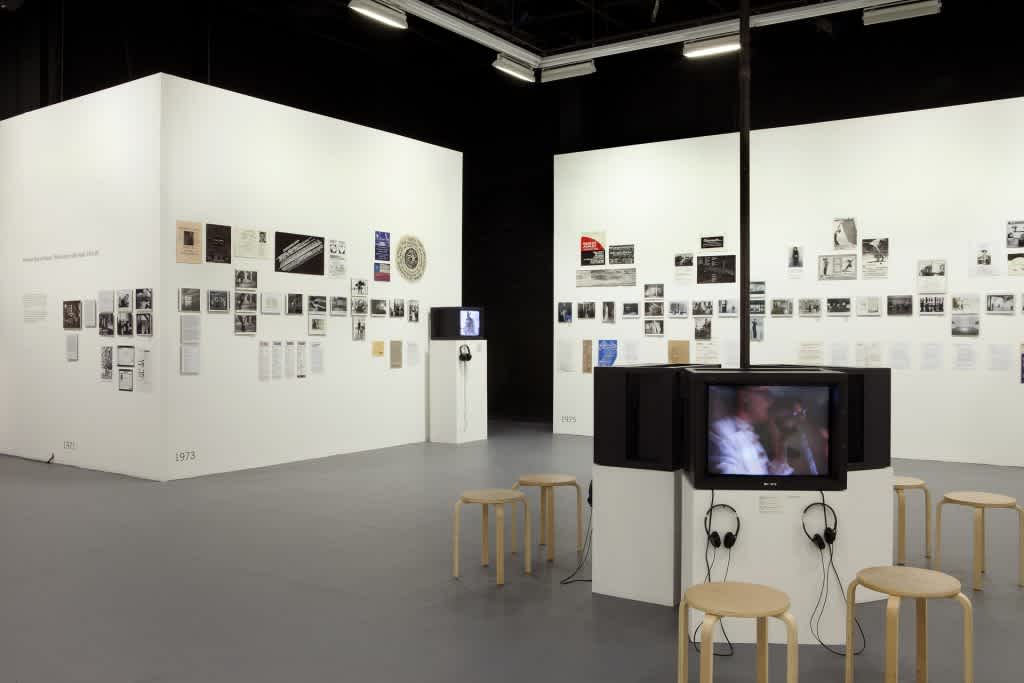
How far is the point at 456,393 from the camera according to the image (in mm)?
10133

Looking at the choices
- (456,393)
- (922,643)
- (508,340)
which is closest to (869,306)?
(456,393)

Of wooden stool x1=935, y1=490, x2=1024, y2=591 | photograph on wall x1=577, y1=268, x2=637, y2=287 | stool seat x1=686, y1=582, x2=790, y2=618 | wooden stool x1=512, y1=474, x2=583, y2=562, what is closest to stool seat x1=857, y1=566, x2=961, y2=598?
stool seat x1=686, y1=582, x2=790, y2=618

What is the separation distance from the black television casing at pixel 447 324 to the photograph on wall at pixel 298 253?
6.09ft

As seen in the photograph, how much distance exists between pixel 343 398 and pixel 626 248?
4.26 meters

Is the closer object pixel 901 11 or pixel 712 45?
pixel 901 11

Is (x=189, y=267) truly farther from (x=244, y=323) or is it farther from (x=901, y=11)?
(x=901, y=11)

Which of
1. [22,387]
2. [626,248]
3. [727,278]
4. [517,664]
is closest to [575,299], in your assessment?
[626,248]

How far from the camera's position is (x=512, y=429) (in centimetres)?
1177

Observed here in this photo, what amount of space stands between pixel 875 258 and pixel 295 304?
21.7 ft

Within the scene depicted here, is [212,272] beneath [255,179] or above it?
beneath

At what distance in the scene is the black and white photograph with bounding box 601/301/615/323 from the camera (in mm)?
10859

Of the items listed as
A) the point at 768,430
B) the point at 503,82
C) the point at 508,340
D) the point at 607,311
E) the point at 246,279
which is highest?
the point at 503,82

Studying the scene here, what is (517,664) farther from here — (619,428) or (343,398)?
(343,398)

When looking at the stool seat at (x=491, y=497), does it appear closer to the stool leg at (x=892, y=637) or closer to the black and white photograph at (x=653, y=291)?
the stool leg at (x=892, y=637)
